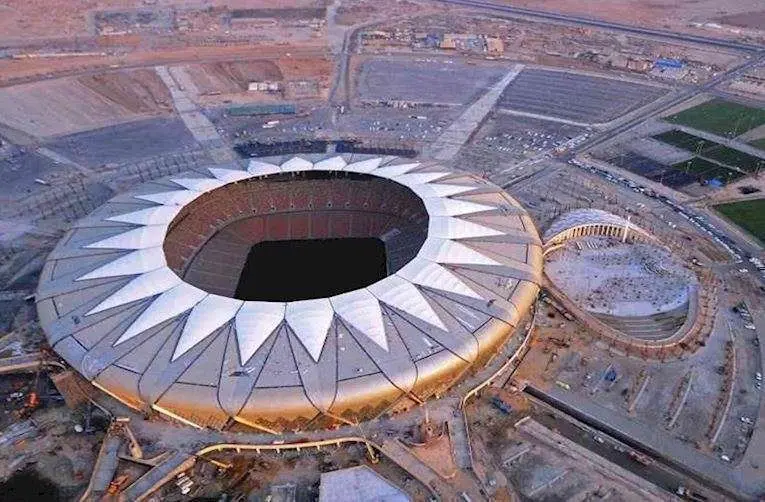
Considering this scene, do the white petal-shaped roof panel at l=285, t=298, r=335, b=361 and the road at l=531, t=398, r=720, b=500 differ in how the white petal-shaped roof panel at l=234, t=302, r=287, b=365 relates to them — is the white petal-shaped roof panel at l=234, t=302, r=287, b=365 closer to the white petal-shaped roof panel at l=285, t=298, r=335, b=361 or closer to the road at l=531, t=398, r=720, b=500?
the white petal-shaped roof panel at l=285, t=298, r=335, b=361

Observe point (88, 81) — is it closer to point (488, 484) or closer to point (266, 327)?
point (266, 327)

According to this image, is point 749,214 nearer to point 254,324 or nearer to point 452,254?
point 452,254

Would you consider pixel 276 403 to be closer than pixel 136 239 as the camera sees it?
Yes

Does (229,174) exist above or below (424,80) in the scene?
above

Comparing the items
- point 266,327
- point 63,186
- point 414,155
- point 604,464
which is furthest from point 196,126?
point 604,464

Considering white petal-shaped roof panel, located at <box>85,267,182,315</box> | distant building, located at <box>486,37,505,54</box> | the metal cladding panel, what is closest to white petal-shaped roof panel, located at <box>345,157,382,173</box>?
A: white petal-shaped roof panel, located at <box>85,267,182,315</box>

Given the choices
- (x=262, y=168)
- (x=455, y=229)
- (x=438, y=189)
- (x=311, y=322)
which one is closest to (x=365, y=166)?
(x=438, y=189)
